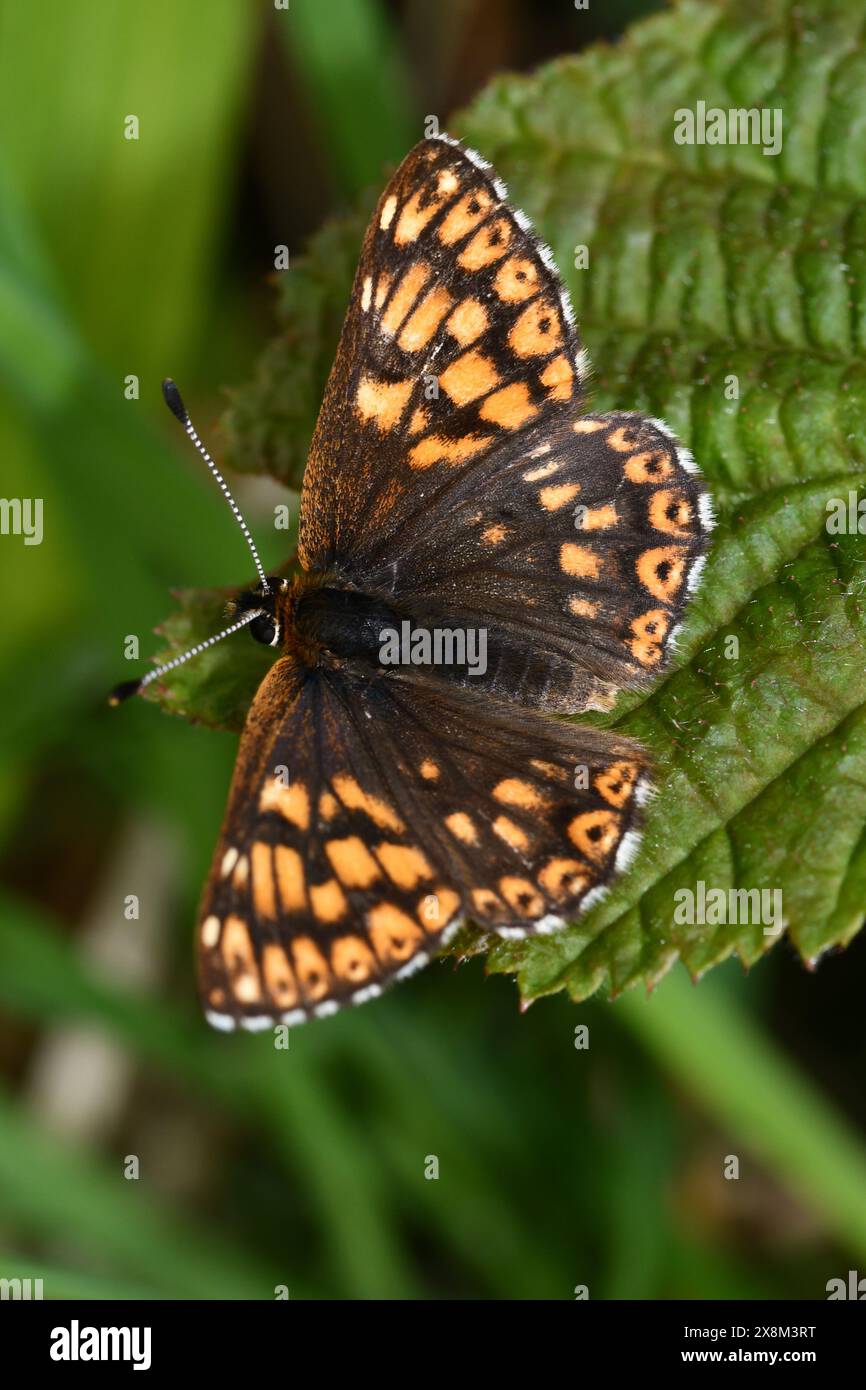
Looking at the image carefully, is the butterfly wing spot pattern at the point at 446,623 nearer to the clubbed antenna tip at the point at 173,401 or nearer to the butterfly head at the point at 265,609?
the butterfly head at the point at 265,609

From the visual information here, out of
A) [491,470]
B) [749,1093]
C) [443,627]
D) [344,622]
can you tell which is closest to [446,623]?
[443,627]

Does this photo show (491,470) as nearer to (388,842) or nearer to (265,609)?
(265,609)

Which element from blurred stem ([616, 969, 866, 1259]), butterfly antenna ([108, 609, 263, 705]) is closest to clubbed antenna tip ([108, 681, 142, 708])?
butterfly antenna ([108, 609, 263, 705])

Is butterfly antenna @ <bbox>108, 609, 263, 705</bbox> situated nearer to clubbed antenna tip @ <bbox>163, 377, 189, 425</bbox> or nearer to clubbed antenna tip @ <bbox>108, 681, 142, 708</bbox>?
clubbed antenna tip @ <bbox>108, 681, 142, 708</bbox>

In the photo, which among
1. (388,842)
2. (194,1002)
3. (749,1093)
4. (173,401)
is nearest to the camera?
(388,842)

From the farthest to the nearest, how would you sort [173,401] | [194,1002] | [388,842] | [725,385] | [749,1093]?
[194,1002] → [749,1093] → [173,401] → [725,385] → [388,842]
